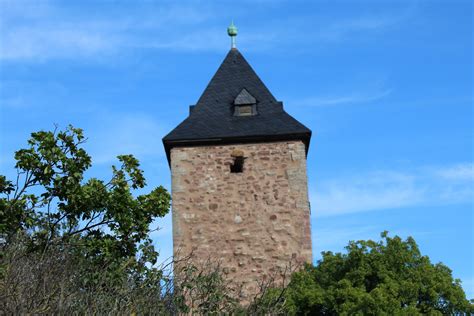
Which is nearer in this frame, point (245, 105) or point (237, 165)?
point (237, 165)

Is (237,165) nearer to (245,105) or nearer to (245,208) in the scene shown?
(245,208)

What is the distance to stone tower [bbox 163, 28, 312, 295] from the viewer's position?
17609 millimetres

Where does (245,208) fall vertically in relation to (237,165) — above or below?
below

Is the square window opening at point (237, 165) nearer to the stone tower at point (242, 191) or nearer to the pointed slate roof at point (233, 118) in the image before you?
the stone tower at point (242, 191)

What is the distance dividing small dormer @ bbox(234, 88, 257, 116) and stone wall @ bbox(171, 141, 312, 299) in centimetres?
110

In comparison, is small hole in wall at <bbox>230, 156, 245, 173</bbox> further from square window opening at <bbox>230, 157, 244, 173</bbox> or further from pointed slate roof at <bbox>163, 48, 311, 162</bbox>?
pointed slate roof at <bbox>163, 48, 311, 162</bbox>

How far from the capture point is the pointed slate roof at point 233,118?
18.6 metres

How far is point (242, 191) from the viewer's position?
1811 centimetres

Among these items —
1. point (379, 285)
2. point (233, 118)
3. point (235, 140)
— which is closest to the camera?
point (379, 285)

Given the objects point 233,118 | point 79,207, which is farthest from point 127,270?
point 233,118

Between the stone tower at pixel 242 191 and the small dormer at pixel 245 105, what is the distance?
0.05 metres

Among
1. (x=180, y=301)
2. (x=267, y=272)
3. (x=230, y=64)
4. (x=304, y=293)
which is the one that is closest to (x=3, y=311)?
(x=180, y=301)

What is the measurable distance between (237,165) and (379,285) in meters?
4.72

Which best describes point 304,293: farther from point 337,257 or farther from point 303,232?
point 303,232
